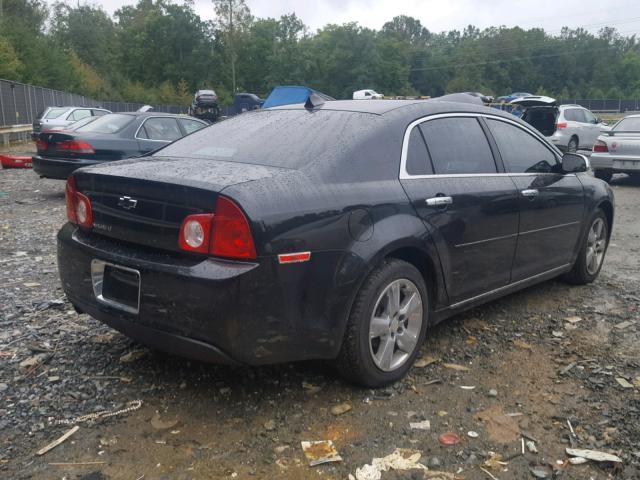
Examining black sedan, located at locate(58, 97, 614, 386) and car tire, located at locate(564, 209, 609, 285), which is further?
car tire, located at locate(564, 209, 609, 285)

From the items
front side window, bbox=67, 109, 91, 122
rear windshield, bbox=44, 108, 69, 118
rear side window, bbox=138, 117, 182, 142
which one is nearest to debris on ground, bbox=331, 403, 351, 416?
rear side window, bbox=138, 117, 182, 142

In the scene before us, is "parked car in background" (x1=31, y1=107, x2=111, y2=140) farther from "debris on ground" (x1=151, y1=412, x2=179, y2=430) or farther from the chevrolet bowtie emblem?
"debris on ground" (x1=151, y1=412, x2=179, y2=430)

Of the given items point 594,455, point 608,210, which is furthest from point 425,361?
point 608,210

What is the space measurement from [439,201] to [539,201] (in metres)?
1.32

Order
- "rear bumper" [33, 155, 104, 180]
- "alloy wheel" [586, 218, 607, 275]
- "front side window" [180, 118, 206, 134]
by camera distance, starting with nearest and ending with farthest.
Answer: "alloy wheel" [586, 218, 607, 275]
"rear bumper" [33, 155, 104, 180]
"front side window" [180, 118, 206, 134]

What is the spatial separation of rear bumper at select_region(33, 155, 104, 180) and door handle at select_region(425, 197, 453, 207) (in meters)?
7.43

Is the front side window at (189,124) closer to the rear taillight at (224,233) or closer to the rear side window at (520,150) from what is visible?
the rear side window at (520,150)

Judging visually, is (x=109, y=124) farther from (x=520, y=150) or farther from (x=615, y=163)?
(x=615, y=163)

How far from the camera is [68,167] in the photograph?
989cm

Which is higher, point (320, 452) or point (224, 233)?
point (224, 233)

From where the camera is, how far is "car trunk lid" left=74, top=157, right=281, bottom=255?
2971 mm

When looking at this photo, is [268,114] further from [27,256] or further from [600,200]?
[27,256]

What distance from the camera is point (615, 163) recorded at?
1284cm

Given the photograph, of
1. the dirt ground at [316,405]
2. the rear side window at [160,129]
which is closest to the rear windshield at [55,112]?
the rear side window at [160,129]
